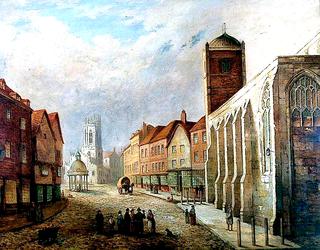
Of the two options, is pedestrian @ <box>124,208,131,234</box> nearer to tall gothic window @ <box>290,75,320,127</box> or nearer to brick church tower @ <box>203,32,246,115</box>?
brick church tower @ <box>203,32,246,115</box>

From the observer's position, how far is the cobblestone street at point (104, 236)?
6734 millimetres

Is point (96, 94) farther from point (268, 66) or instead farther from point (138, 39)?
point (268, 66)

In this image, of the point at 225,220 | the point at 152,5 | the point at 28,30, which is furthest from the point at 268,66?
the point at 28,30

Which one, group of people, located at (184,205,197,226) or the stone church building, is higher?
the stone church building

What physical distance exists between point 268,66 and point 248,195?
2.26 m

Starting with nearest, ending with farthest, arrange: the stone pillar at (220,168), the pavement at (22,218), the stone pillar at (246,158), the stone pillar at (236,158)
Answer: the pavement at (22,218), the stone pillar at (220,168), the stone pillar at (246,158), the stone pillar at (236,158)

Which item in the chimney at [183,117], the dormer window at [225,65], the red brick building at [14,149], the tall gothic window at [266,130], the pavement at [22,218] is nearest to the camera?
the pavement at [22,218]

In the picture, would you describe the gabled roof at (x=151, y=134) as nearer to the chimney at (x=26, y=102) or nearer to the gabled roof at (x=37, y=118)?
the gabled roof at (x=37, y=118)

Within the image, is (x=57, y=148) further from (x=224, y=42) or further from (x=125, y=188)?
(x=224, y=42)

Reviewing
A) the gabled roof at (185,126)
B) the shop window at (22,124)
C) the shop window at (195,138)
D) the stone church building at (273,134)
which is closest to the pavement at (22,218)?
the shop window at (22,124)

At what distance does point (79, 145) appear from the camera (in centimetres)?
752

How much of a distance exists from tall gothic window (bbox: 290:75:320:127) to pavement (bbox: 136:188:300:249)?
184 centimetres

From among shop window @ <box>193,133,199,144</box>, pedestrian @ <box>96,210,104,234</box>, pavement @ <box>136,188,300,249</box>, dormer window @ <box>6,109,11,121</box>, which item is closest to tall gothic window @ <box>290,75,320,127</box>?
shop window @ <box>193,133,199,144</box>

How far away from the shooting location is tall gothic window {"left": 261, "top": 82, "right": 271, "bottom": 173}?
7965mm
